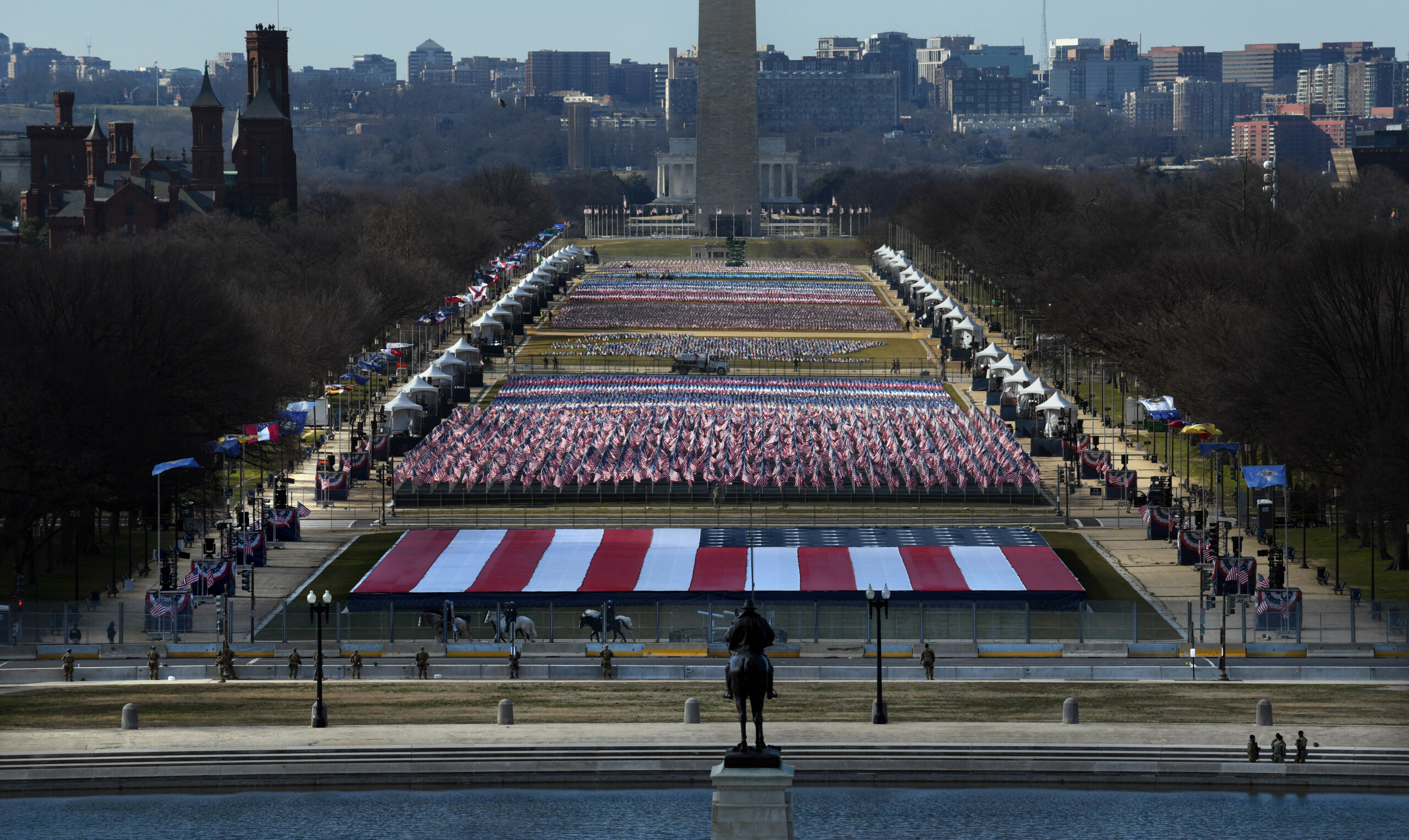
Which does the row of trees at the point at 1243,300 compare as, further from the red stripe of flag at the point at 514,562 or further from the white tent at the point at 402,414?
the white tent at the point at 402,414

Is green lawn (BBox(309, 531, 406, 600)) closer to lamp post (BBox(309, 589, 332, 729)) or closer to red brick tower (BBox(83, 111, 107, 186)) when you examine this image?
lamp post (BBox(309, 589, 332, 729))

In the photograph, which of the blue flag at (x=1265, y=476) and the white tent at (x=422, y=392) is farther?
the white tent at (x=422, y=392)

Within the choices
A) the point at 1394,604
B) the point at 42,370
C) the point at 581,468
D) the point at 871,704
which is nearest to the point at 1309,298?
the point at 1394,604

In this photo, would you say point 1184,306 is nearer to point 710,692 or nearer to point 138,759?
point 710,692

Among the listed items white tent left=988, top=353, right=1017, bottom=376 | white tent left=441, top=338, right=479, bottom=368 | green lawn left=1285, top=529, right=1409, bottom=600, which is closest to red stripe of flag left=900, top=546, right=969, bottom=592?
green lawn left=1285, top=529, right=1409, bottom=600

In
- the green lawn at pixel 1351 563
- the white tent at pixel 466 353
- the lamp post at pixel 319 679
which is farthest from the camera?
the white tent at pixel 466 353

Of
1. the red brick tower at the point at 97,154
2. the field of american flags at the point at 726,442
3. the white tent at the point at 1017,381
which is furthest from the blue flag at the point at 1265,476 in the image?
the red brick tower at the point at 97,154

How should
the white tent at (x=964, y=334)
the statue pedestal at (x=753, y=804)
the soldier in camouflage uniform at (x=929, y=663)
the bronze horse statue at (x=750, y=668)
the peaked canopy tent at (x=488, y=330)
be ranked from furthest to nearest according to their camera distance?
1. the peaked canopy tent at (x=488, y=330)
2. the white tent at (x=964, y=334)
3. the soldier in camouflage uniform at (x=929, y=663)
4. the bronze horse statue at (x=750, y=668)
5. the statue pedestal at (x=753, y=804)
